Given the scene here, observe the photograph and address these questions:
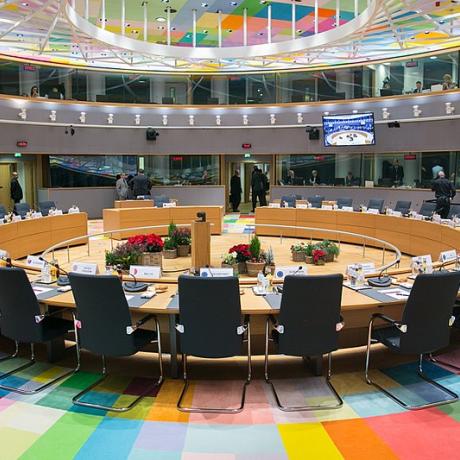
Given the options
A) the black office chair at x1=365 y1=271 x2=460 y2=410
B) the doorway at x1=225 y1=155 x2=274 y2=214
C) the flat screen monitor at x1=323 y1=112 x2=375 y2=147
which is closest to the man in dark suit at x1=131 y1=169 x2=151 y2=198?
the doorway at x1=225 y1=155 x2=274 y2=214

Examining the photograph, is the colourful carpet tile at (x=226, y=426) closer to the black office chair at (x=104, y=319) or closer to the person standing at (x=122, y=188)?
the black office chair at (x=104, y=319)

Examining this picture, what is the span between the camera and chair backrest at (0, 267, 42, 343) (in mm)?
4086

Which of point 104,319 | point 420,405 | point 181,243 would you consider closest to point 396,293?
point 420,405

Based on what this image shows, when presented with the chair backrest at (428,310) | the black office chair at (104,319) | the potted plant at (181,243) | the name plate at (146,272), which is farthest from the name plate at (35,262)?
the potted plant at (181,243)

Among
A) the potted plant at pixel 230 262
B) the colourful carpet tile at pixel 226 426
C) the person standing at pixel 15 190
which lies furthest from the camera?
the person standing at pixel 15 190

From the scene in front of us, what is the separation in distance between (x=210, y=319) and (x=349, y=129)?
43.4 ft

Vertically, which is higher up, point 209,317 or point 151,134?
point 151,134

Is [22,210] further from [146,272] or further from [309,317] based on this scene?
[309,317]

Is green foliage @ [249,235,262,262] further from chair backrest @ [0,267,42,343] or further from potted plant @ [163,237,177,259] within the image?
chair backrest @ [0,267,42,343]

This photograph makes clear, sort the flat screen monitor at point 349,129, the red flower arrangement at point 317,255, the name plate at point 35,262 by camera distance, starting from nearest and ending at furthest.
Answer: the name plate at point 35,262, the red flower arrangement at point 317,255, the flat screen monitor at point 349,129

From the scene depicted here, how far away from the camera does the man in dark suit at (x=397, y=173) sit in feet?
50.2

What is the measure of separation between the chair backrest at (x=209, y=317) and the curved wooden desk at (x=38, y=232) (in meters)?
6.43

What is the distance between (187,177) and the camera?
18109 mm

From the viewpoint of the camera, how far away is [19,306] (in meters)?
4.16
